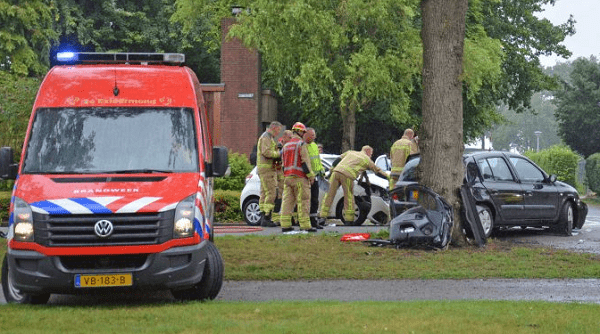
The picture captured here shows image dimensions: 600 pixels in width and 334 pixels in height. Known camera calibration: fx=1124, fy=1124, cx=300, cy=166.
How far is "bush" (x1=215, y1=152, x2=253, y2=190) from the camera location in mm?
26750

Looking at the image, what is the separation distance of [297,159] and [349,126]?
760 inches

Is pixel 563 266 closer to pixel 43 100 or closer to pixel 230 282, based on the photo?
pixel 230 282

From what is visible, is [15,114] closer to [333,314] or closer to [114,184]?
[114,184]

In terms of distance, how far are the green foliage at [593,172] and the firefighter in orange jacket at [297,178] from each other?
95.3 feet

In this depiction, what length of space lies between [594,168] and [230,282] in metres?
35.8

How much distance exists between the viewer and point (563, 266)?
14914mm

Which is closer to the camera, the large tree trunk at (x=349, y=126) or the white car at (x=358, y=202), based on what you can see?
the white car at (x=358, y=202)

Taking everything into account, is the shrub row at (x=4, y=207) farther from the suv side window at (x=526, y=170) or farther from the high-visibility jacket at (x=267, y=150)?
the suv side window at (x=526, y=170)

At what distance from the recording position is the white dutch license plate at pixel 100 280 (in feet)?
35.1

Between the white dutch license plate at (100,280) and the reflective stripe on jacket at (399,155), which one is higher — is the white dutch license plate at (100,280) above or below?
below

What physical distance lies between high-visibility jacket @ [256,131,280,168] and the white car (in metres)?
1.89

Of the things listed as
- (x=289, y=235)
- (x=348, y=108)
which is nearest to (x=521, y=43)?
(x=348, y=108)

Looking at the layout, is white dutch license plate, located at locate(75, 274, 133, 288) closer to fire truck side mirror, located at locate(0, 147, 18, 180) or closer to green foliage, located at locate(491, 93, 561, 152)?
fire truck side mirror, located at locate(0, 147, 18, 180)

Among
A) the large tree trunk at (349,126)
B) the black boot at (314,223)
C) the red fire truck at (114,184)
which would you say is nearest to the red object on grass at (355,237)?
the black boot at (314,223)
